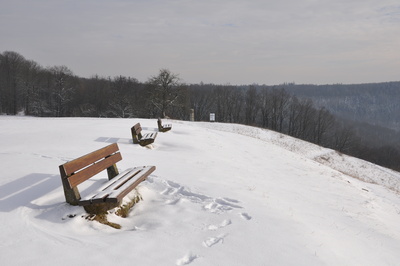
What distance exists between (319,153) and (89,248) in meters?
26.1

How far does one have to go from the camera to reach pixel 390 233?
541 centimetres

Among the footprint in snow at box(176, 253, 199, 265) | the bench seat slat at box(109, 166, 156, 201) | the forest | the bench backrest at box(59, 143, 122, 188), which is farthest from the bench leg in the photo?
the forest

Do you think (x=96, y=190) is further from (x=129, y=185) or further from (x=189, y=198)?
(x=189, y=198)

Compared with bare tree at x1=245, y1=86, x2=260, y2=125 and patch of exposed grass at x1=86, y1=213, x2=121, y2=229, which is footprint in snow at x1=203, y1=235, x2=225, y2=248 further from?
bare tree at x1=245, y1=86, x2=260, y2=125

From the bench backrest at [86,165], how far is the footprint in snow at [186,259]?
5.99 ft

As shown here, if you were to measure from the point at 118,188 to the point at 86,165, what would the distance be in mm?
635

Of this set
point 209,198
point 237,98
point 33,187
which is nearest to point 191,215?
point 209,198

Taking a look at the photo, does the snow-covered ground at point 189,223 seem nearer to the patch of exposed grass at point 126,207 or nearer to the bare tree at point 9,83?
the patch of exposed grass at point 126,207

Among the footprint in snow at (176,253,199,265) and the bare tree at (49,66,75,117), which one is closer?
the footprint in snow at (176,253,199,265)

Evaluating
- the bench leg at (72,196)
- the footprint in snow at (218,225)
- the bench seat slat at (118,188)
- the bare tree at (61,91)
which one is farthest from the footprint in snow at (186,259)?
the bare tree at (61,91)

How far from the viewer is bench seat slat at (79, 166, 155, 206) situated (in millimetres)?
3713

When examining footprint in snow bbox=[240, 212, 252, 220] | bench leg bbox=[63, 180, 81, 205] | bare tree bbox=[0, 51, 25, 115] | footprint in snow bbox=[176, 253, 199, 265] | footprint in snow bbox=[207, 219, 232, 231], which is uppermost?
bare tree bbox=[0, 51, 25, 115]

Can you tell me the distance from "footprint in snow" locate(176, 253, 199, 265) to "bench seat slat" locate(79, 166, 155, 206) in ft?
3.81

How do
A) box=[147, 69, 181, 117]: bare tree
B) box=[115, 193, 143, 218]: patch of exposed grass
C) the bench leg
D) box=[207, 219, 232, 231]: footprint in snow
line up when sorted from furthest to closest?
box=[147, 69, 181, 117]: bare tree
box=[115, 193, 143, 218]: patch of exposed grass
box=[207, 219, 232, 231]: footprint in snow
the bench leg
